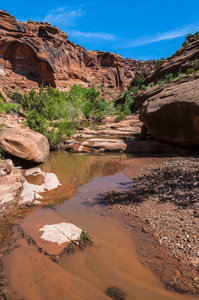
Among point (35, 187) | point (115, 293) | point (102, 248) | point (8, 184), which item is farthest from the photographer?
point (35, 187)

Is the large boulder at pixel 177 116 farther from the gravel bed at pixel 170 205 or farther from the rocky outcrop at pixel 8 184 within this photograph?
the rocky outcrop at pixel 8 184

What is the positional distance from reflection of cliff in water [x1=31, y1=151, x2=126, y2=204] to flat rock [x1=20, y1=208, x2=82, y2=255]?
0.95 m

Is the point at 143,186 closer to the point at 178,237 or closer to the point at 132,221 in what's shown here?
the point at 132,221

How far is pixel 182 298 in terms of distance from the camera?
1.83 meters

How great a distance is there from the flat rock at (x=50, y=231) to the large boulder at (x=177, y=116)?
294 inches

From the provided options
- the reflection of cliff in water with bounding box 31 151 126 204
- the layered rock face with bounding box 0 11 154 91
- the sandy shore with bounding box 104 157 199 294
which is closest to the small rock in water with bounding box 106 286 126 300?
the sandy shore with bounding box 104 157 199 294

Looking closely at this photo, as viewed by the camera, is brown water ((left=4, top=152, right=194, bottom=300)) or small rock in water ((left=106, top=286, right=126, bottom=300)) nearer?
small rock in water ((left=106, top=286, right=126, bottom=300))

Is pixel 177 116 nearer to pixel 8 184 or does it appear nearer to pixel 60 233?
Result: pixel 60 233

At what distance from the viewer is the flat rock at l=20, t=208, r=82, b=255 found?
2557 millimetres

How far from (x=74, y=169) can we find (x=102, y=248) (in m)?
5.19

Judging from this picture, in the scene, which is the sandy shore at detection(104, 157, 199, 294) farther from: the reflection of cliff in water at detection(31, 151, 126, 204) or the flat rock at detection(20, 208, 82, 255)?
the reflection of cliff in water at detection(31, 151, 126, 204)

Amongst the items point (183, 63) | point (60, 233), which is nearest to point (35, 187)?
point (60, 233)

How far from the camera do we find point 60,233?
9.18 feet

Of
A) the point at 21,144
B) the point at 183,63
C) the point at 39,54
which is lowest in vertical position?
the point at 21,144
